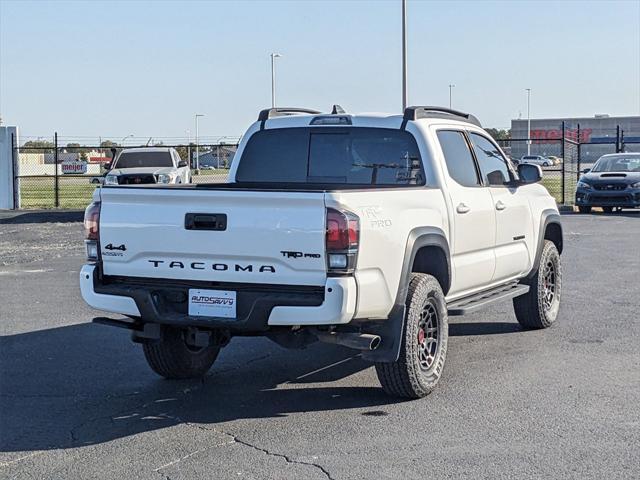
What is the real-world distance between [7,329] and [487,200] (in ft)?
16.0

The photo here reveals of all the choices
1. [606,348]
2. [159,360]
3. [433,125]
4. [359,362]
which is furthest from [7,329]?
[606,348]

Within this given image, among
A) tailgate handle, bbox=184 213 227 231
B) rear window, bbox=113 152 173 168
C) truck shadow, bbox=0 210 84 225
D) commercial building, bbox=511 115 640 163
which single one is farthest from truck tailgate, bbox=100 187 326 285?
commercial building, bbox=511 115 640 163

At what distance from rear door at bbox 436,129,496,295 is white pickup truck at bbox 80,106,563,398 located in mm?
16

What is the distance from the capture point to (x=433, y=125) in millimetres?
7848

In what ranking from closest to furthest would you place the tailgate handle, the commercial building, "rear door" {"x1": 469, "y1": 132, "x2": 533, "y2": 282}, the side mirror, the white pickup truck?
the white pickup truck → the tailgate handle → "rear door" {"x1": 469, "y1": 132, "x2": 533, "y2": 282} → the side mirror → the commercial building

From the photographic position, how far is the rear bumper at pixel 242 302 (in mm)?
5934

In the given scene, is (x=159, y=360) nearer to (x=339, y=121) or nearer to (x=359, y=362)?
(x=359, y=362)

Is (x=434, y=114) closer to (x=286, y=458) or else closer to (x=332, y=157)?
(x=332, y=157)

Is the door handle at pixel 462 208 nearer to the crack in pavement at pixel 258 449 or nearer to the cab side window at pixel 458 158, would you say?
the cab side window at pixel 458 158

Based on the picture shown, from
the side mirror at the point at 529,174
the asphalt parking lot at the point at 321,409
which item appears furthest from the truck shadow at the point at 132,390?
the side mirror at the point at 529,174

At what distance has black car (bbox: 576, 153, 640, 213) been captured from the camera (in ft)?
80.0

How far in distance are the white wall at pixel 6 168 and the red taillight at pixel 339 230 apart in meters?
25.9

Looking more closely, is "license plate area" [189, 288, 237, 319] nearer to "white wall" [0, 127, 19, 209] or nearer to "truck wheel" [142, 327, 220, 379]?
"truck wheel" [142, 327, 220, 379]

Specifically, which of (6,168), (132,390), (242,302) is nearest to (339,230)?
(242,302)
